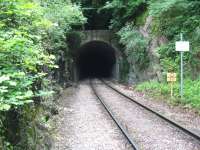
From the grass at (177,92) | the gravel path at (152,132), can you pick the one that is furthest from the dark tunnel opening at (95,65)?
the gravel path at (152,132)

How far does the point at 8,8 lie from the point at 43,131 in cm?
283

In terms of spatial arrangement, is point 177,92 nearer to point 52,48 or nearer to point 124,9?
point 52,48

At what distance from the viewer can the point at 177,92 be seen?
1672 centimetres

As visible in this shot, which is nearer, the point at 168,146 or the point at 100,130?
the point at 168,146

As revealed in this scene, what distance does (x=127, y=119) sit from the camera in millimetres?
12547

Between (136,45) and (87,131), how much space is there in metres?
14.0

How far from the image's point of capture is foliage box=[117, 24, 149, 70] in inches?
946

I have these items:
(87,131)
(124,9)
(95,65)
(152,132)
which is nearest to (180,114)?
(152,132)

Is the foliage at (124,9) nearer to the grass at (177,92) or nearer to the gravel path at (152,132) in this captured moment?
the grass at (177,92)

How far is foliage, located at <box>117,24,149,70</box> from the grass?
10.7 feet

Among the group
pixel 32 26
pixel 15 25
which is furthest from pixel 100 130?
pixel 15 25

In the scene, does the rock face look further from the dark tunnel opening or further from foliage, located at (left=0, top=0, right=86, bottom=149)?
the dark tunnel opening

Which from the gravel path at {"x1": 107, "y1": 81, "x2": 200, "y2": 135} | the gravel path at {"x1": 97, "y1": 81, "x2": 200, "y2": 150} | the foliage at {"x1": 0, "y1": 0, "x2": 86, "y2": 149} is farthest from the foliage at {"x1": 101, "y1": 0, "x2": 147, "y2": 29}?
the foliage at {"x1": 0, "y1": 0, "x2": 86, "y2": 149}

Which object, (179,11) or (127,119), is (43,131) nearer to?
(127,119)
